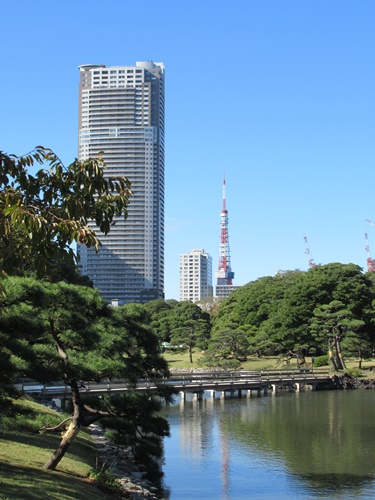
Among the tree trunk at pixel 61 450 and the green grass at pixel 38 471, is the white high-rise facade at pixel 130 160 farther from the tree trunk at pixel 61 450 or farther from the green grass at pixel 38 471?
the tree trunk at pixel 61 450

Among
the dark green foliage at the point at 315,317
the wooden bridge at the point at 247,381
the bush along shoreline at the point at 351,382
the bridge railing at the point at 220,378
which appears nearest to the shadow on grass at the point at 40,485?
the bridge railing at the point at 220,378

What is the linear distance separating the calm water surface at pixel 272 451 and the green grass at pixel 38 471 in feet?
13.9

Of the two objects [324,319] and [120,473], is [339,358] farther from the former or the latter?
[120,473]

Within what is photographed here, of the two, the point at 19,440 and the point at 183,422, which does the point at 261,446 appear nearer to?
the point at 183,422

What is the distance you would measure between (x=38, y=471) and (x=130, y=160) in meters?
131

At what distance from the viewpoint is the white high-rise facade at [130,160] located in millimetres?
139250

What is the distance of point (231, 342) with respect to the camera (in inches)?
2253

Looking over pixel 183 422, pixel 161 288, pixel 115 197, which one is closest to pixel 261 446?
pixel 183 422

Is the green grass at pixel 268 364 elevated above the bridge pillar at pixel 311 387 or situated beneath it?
elevated above

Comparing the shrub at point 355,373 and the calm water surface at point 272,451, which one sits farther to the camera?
the shrub at point 355,373

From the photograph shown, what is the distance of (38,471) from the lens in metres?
12.5

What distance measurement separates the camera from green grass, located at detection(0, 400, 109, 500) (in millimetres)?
10602

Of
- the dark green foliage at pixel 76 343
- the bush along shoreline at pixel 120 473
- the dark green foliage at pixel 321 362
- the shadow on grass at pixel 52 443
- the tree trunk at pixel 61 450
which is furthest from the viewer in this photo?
the dark green foliage at pixel 321 362

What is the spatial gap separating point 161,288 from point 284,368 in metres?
91.2
